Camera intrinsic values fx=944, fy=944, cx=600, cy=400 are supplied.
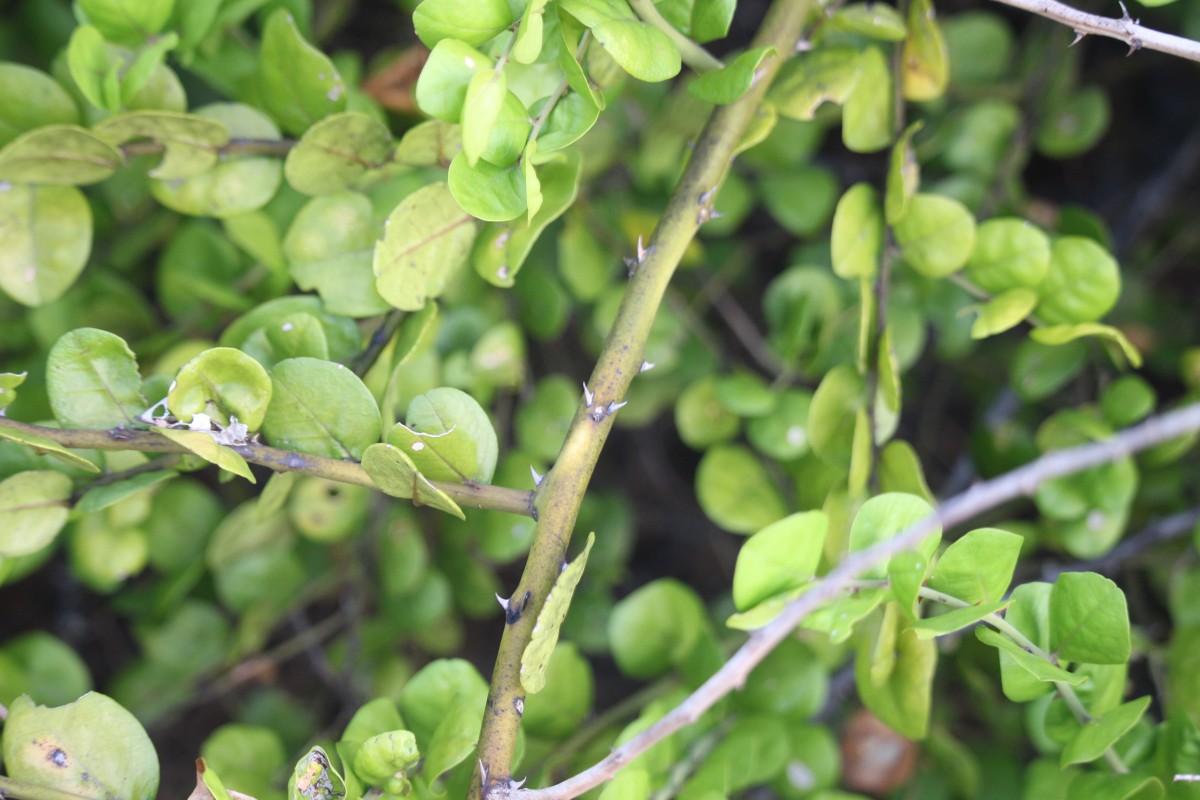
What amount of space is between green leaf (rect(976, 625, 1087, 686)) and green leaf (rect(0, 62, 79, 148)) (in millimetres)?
712

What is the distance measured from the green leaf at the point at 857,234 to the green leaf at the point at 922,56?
0.10 metres

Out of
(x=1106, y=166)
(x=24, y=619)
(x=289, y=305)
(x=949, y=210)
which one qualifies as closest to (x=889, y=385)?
(x=949, y=210)

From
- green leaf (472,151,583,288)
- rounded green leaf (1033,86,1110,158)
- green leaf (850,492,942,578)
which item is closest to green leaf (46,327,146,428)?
green leaf (472,151,583,288)

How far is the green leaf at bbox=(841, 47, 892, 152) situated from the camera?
69cm

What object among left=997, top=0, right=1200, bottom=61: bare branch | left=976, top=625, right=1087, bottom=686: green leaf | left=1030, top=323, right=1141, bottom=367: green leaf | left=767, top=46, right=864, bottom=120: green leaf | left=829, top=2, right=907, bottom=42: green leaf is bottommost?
left=976, top=625, right=1087, bottom=686: green leaf

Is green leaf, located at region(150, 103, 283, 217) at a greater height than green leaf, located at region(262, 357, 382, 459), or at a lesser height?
greater

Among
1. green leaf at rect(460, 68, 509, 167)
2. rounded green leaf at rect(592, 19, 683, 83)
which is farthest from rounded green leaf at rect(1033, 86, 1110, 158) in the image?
green leaf at rect(460, 68, 509, 167)

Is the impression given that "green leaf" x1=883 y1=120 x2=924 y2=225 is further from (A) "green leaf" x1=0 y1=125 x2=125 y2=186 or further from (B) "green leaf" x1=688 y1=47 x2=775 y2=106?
(A) "green leaf" x1=0 y1=125 x2=125 y2=186

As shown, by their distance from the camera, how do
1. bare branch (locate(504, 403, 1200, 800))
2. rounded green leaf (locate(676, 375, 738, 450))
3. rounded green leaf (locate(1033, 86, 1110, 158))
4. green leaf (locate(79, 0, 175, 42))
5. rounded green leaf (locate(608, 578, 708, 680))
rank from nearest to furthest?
bare branch (locate(504, 403, 1200, 800)), green leaf (locate(79, 0, 175, 42)), rounded green leaf (locate(608, 578, 708, 680)), rounded green leaf (locate(676, 375, 738, 450)), rounded green leaf (locate(1033, 86, 1110, 158))

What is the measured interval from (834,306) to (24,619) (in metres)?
1.03

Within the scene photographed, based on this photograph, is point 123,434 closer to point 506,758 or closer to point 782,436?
point 506,758

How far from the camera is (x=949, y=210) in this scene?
692 millimetres

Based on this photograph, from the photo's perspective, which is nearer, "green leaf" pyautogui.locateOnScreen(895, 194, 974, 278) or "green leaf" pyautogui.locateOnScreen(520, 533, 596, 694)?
"green leaf" pyautogui.locateOnScreen(520, 533, 596, 694)

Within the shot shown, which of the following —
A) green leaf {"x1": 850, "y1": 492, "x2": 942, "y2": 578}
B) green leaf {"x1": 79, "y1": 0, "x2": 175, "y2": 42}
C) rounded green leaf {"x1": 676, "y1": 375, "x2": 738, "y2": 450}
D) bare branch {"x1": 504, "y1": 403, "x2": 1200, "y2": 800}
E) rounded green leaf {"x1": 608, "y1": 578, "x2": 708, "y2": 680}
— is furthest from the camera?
rounded green leaf {"x1": 676, "y1": 375, "x2": 738, "y2": 450}
